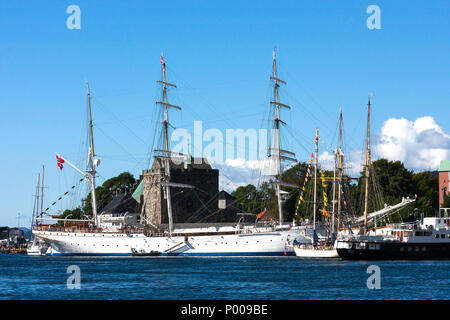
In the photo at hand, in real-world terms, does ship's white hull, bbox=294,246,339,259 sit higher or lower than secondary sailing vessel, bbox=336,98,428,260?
lower

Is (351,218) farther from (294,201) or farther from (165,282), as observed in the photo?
(165,282)

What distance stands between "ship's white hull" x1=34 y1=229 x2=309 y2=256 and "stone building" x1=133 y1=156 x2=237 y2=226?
20.0m

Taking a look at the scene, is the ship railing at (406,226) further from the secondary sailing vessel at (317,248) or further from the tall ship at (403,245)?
the secondary sailing vessel at (317,248)

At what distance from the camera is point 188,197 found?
13062 cm

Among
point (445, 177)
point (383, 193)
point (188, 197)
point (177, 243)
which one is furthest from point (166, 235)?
point (445, 177)

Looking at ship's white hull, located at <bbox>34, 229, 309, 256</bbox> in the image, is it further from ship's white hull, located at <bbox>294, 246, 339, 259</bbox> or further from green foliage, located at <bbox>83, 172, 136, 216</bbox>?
green foliage, located at <bbox>83, 172, 136, 216</bbox>

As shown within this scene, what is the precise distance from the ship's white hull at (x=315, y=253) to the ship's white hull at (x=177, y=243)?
5.48 m

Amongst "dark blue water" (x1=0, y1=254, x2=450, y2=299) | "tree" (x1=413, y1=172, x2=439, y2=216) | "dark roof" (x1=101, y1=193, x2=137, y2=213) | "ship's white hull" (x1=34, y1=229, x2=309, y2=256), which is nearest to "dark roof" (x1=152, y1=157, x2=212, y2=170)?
"dark roof" (x1=101, y1=193, x2=137, y2=213)

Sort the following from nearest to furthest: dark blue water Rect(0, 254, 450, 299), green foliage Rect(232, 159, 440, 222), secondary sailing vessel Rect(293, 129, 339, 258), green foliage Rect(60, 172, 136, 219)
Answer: dark blue water Rect(0, 254, 450, 299), secondary sailing vessel Rect(293, 129, 339, 258), green foliage Rect(232, 159, 440, 222), green foliage Rect(60, 172, 136, 219)

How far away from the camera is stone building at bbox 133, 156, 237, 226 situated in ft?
420

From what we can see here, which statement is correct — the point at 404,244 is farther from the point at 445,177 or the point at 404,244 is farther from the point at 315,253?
the point at 445,177

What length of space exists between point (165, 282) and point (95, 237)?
56817 mm

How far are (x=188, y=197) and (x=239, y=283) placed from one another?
8088cm
